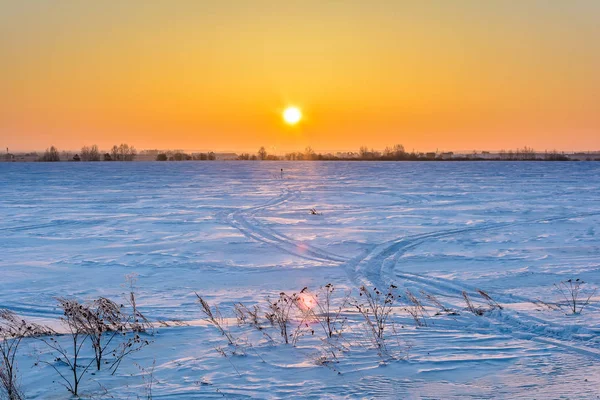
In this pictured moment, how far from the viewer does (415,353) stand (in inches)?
239

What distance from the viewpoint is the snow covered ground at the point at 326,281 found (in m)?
5.37

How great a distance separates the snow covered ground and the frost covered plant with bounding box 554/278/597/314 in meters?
0.18

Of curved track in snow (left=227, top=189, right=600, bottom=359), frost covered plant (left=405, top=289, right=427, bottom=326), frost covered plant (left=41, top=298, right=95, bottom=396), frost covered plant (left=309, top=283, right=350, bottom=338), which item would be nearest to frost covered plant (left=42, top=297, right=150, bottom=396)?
frost covered plant (left=41, top=298, right=95, bottom=396)

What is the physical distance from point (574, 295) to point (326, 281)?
14.8ft

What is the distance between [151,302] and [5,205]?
71.2ft

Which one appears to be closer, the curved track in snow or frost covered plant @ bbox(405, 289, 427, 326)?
the curved track in snow

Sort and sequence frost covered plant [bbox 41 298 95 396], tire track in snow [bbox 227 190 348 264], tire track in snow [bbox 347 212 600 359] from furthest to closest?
tire track in snow [bbox 227 190 348 264] → tire track in snow [bbox 347 212 600 359] → frost covered plant [bbox 41 298 95 396]

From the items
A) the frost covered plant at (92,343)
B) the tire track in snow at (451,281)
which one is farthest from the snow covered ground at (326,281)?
the frost covered plant at (92,343)

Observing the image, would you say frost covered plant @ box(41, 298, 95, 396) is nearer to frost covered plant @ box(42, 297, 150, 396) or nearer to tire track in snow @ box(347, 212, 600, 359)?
frost covered plant @ box(42, 297, 150, 396)

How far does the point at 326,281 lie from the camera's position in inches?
444

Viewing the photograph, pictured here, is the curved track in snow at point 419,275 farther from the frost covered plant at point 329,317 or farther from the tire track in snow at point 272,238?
the frost covered plant at point 329,317

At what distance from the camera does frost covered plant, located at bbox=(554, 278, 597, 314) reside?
7863mm

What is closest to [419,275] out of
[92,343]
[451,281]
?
[451,281]

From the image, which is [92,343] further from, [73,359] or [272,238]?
[272,238]
